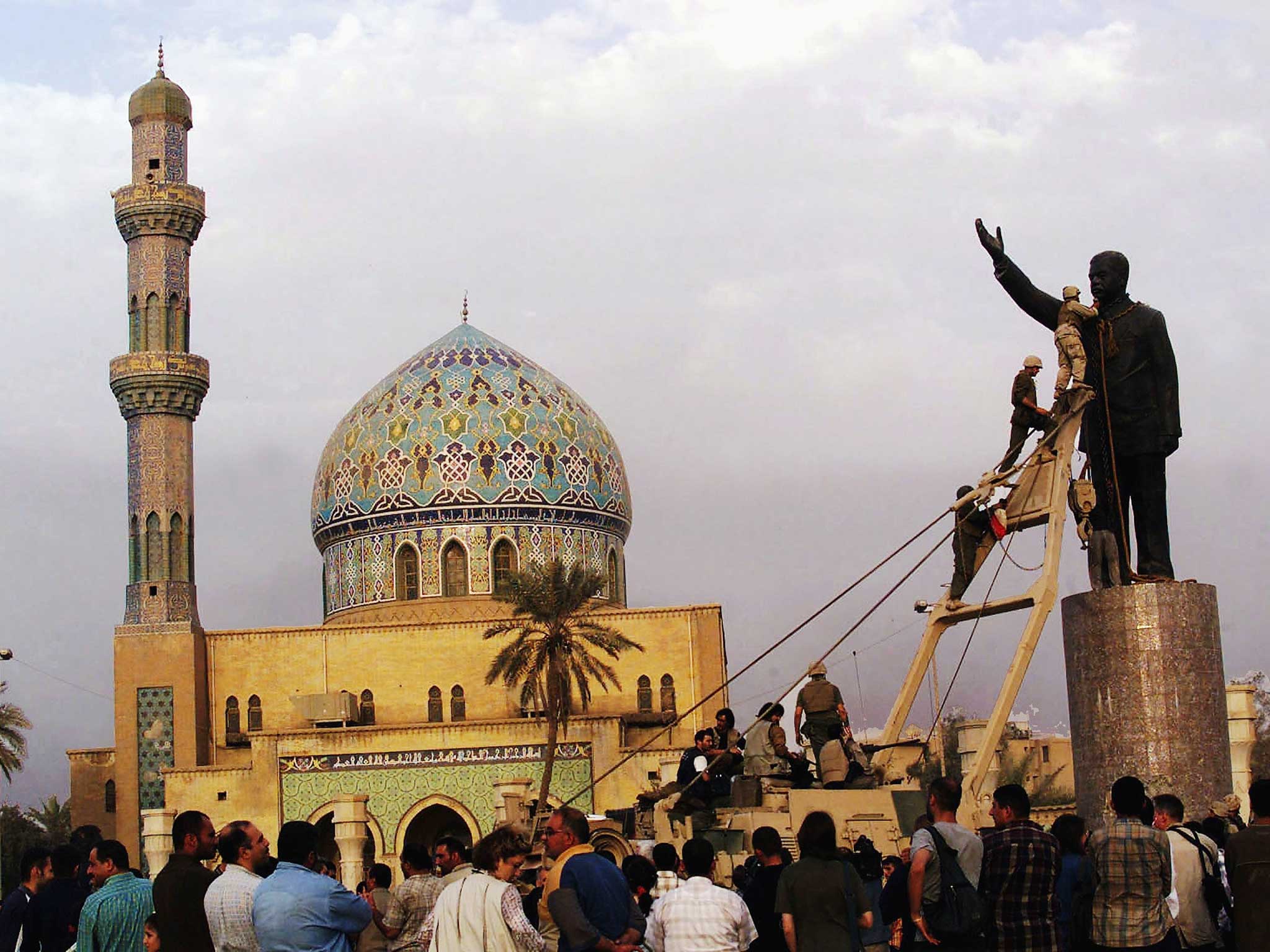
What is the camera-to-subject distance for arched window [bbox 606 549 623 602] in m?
42.4

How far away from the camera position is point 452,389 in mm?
42281

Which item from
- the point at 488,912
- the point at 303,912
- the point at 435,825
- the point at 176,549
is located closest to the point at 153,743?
the point at 176,549

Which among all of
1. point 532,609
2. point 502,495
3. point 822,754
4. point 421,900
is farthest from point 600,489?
point 421,900

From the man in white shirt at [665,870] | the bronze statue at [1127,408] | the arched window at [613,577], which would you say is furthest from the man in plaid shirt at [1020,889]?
the arched window at [613,577]

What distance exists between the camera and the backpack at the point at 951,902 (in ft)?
23.7

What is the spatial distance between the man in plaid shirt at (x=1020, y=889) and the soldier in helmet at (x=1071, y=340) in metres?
3.86

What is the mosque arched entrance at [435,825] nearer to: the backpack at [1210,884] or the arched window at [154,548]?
the arched window at [154,548]

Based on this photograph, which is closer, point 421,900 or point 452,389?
point 421,900

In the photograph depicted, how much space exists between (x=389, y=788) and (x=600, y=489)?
892cm

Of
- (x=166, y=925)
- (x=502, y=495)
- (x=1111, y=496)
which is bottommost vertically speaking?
(x=166, y=925)

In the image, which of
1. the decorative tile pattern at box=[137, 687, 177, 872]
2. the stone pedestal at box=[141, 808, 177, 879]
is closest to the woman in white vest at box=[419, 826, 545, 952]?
the stone pedestal at box=[141, 808, 177, 879]

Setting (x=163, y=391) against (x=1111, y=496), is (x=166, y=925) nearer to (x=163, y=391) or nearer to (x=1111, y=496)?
(x=1111, y=496)

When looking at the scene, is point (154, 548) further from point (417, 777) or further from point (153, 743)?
point (417, 777)

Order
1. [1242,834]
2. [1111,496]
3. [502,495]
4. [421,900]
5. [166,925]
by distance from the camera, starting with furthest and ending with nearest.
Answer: [502,495] → [1111,496] → [421,900] → [166,925] → [1242,834]
